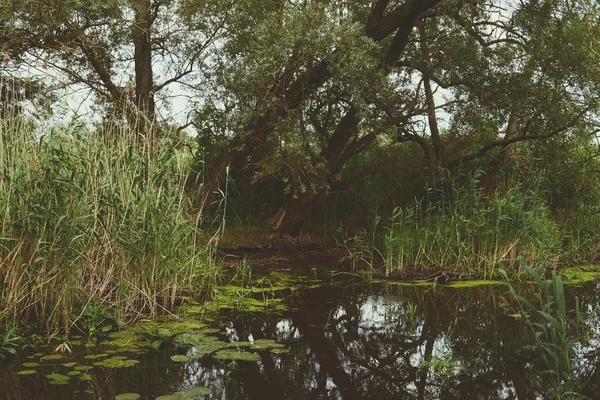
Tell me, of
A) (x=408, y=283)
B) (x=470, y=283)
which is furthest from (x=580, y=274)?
(x=408, y=283)

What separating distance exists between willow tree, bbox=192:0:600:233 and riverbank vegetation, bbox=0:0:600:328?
0.11 ft

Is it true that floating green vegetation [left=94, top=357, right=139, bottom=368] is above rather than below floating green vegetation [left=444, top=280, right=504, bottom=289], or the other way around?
below

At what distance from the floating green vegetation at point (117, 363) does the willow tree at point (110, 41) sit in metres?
4.55

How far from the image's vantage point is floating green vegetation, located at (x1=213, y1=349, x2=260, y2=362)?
Answer: 3.97 metres

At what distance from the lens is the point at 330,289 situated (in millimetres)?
6500

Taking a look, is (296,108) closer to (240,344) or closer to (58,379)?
(240,344)

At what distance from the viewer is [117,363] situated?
3.82 metres

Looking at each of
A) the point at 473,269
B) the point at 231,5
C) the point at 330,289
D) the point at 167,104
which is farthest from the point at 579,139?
the point at 167,104

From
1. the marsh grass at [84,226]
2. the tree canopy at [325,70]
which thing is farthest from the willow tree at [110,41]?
the marsh grass at [84,226]

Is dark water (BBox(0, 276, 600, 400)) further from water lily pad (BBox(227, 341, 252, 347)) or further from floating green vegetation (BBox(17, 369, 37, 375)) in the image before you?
water lily pad (BBox(227, 341, 252, 347))

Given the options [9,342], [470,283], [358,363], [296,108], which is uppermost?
[296,108]

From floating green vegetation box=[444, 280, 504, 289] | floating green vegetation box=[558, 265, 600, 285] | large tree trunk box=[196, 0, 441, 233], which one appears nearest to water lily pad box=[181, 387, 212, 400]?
floating green vegetation box=[444, 280, 504, 289]

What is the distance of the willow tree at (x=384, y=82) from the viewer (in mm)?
7797

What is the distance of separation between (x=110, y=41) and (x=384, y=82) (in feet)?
16.2
